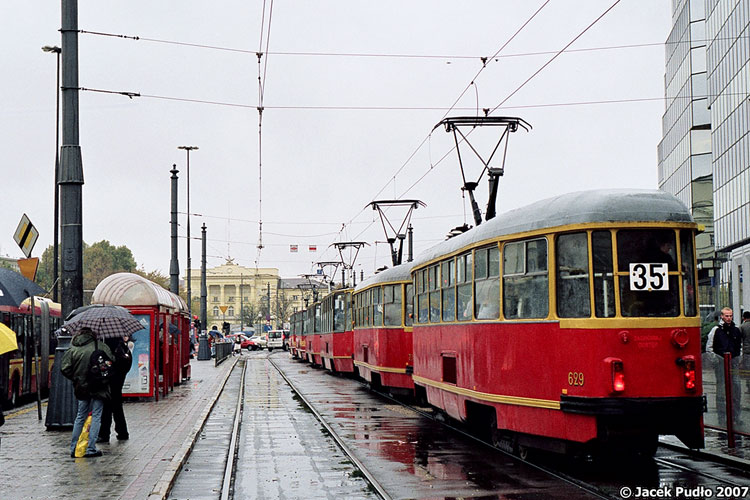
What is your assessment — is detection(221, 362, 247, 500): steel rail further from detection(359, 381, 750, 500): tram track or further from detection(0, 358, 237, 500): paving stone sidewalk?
detection(359, 381, 750, 500): tram track

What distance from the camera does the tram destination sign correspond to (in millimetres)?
15891

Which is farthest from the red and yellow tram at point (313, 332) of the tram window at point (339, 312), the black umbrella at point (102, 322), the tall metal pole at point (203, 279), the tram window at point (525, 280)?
the tram window at point (525, 280)

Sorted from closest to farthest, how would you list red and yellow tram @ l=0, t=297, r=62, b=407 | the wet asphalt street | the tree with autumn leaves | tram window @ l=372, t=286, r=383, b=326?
1. the wet asphalt street
2. red and yellow tram @ l=0, t=297, r=62, b=407
3. tram window @ l=372, t=286, r=383, b=326
4. the tree with autumn leaves

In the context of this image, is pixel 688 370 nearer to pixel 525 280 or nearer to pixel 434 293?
pixel 525 280

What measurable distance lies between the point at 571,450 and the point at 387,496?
7.42ft

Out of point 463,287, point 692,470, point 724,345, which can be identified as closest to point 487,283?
point 463,287

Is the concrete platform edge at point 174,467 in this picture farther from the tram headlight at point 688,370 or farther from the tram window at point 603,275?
the tram headlight at point 688,370

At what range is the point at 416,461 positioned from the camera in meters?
12.9

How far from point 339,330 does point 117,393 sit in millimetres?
19382

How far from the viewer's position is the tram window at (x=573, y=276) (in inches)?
427

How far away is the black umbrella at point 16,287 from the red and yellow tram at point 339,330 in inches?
661

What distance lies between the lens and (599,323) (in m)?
10.6

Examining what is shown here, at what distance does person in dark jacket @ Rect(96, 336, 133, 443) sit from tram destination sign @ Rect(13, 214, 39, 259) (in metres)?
2.23

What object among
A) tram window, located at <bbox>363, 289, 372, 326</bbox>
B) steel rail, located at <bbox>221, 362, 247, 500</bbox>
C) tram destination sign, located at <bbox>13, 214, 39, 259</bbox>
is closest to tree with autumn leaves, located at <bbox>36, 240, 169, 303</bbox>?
tram window, located at <bbox>363, 289, 372, 326</bbox>
